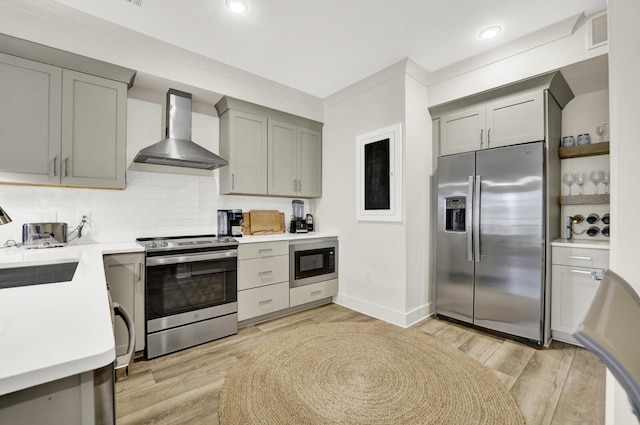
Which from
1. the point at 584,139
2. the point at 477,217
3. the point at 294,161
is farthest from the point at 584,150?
the point at 294,161

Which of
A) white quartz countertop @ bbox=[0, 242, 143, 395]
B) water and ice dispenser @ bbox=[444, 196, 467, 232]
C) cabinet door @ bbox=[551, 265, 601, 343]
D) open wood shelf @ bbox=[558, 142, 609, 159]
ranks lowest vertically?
cabinet door @ bbox=[551, 265, 601, 343]

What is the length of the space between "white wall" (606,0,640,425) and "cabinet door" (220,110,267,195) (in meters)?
2.93

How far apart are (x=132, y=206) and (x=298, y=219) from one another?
→ 1922mm

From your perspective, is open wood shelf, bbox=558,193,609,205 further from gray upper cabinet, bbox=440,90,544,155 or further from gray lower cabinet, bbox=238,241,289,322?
gray lower cabinet, bbox=238,241,289,322

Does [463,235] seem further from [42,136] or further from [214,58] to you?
[42,136]

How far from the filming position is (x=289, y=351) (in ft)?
7.81

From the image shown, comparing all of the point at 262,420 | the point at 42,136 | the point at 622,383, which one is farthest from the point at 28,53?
the point at 622,383

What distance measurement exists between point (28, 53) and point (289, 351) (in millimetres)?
3040

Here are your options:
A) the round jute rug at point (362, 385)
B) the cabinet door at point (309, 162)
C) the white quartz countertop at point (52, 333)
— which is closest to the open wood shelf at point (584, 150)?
the round jute rug at point (362, 385)

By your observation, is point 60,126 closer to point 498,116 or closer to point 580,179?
point 498,116

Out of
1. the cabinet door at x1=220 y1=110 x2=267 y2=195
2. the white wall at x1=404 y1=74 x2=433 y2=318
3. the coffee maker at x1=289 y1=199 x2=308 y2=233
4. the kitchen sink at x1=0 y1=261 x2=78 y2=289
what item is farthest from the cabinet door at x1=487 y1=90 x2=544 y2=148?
the kitchen sink at x1=0 y1=261 x2=78 y2=289

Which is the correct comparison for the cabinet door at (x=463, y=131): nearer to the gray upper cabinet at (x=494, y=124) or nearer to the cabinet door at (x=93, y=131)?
the gray upper cabinet at (x=494, y=124)

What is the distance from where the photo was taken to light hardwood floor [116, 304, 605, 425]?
1657mm

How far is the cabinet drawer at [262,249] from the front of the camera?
9.41 feet
